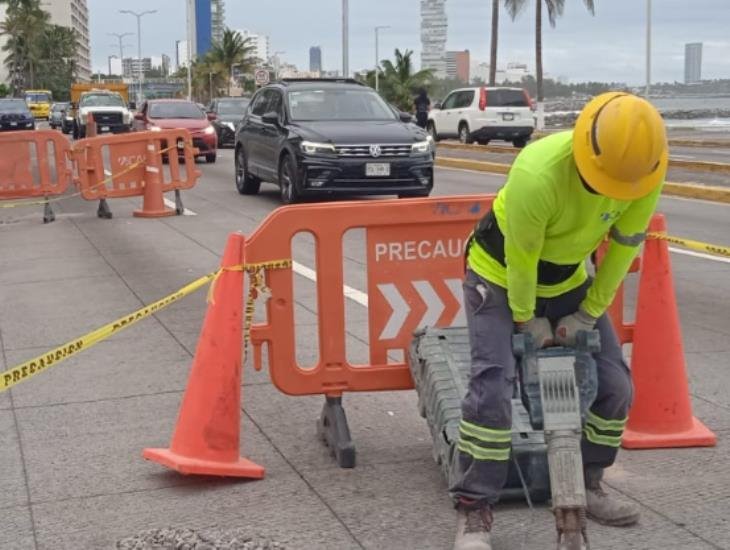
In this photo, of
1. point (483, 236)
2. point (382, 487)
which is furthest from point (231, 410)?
point (483, 236)

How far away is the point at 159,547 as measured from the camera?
13.4ft

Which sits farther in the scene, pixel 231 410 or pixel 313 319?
pixel 313 319

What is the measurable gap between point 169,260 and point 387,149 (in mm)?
4497

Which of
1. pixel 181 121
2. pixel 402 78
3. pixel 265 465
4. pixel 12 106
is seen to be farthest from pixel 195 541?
pixel 402 78

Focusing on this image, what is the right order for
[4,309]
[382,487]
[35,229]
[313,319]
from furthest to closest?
[35,229], [4,309], [313,319], [382,487]

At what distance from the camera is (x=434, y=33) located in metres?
145

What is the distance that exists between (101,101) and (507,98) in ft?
56.5

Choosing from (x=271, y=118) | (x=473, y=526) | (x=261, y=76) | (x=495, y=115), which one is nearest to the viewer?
(x=473, y=526)

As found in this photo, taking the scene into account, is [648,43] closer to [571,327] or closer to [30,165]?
[30,165]

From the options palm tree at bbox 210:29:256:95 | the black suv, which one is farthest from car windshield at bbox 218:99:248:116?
palm tree at bbox 210:29:256:95

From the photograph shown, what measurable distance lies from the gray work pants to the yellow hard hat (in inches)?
23.2

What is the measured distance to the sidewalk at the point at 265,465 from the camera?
434 cm

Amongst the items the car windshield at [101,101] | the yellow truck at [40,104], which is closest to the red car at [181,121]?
the car windshield at [101,101]

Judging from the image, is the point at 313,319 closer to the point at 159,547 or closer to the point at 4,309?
the point at 4,309
